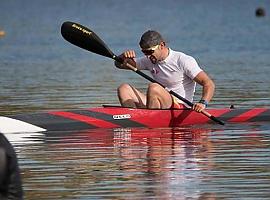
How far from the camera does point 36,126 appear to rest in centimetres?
1574

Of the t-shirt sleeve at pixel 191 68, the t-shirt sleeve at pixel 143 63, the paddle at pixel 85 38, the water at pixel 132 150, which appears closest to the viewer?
the water at pixel 132 150

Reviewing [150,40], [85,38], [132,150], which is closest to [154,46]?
[150,40]

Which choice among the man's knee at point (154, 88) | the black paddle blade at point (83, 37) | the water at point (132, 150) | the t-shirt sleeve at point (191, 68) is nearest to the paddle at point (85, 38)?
the black paddle blade at point (83, 37)

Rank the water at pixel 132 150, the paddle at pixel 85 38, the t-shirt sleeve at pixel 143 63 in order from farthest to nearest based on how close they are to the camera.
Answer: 1. the paddle at pixel 85 38
2. the t-shirt sleeve at pixel 143 63
3. the water at pixel 132 150

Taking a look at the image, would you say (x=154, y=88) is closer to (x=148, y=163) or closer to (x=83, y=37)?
(x=83, y=37)

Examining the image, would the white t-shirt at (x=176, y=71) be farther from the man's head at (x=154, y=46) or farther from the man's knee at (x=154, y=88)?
the man's knee at (x=154, y=88)

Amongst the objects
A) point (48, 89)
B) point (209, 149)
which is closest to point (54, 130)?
point (209, 149)

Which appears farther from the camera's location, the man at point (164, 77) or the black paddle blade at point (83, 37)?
the black paddle blade at point (83, 37)

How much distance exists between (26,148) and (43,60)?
74.1 feet

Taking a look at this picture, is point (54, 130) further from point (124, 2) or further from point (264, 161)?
point (124, 2)

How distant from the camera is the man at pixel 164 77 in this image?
15.8m

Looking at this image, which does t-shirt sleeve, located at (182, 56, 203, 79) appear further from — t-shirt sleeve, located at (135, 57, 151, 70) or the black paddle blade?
the black paddle blade

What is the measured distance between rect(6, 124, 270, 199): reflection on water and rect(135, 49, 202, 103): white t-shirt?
0.55 meters

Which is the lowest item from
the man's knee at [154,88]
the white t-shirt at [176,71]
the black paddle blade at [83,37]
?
the man's knee at [154,88]
